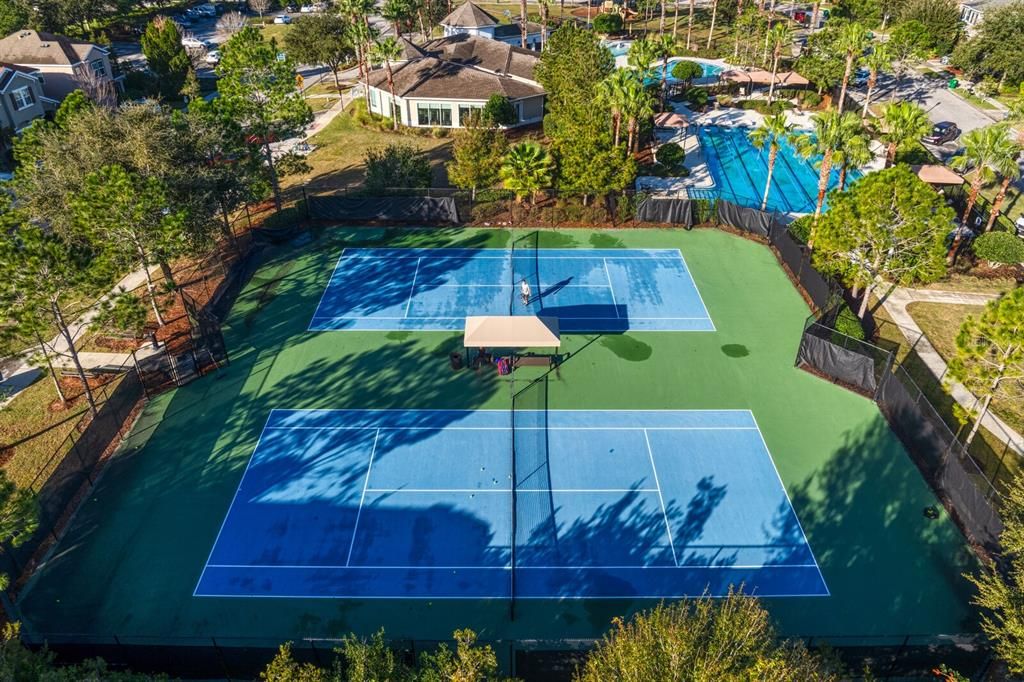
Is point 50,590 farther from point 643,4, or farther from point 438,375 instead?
point 643,4

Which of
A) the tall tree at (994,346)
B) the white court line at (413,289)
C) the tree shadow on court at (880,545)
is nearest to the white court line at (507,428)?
the tree shadow on court at (880,545)

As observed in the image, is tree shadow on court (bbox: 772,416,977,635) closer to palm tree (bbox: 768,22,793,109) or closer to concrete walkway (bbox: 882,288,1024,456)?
concrete walkway (bbox: 882,288,1024,456)

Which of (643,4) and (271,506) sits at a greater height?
(643,4)

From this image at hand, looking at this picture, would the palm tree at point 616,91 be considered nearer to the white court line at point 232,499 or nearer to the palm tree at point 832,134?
the palm tree at point 832,134

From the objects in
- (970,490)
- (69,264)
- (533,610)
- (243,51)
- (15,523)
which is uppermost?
(243,51)

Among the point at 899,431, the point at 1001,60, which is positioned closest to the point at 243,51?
the point at 899,431

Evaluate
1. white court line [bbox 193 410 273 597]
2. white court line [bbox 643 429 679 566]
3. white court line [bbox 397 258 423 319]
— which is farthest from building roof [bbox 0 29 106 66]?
white court line [bbox 643 429 679 566]
